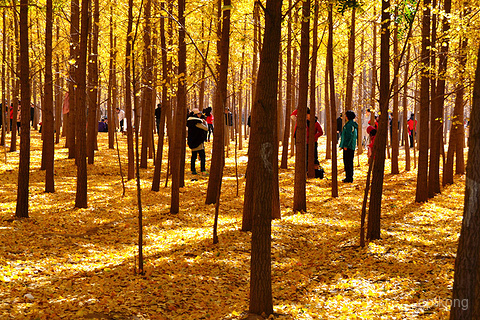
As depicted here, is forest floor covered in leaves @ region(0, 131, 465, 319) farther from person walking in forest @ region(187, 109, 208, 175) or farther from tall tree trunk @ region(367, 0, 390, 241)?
person walking in forest @ region(187, 109, 208, 175)

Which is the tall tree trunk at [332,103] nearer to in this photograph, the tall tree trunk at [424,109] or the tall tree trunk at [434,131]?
the tall tree trunk at [424,109]

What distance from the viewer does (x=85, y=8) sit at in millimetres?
9016

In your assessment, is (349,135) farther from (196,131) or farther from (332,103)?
(196,131)

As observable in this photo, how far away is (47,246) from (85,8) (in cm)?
462

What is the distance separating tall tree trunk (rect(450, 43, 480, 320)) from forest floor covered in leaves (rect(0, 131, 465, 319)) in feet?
5.50

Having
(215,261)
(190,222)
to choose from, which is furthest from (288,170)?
(215,261)

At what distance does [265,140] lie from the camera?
480 centimetres

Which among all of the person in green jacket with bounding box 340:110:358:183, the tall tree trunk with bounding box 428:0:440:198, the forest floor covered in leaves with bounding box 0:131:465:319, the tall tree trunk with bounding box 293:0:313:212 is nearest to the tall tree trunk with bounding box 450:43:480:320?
the forest floor covered in leaves with bounding box 0:131:465:319

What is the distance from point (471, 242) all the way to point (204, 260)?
14.2 feet

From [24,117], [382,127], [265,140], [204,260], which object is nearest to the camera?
[265,140]

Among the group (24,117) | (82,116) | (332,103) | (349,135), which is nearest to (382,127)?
(332,103)

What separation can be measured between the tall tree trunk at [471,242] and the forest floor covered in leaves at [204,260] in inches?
66.0

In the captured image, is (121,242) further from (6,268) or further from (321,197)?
(321,197)

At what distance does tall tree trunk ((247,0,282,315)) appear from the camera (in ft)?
15.6
